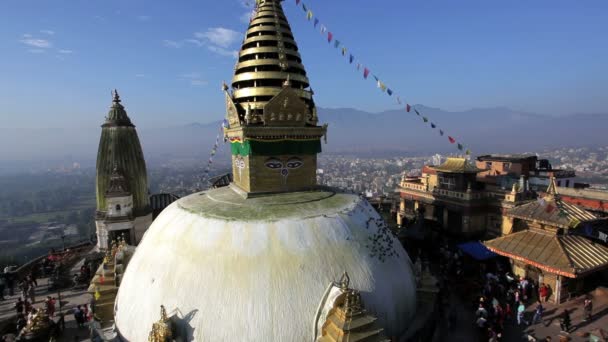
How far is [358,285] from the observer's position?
855 cm

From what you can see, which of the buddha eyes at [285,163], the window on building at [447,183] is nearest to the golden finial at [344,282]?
the buddha eyes at [285,163]

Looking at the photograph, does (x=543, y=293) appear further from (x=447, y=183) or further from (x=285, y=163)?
(x=447, y=183)

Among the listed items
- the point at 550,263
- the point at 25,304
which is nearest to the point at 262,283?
the point at 550,263

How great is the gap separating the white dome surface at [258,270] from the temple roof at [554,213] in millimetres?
6332

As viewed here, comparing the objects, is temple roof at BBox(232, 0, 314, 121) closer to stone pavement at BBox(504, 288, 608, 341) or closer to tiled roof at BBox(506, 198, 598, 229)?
tiled roof at BBox(506, 198, 598, 229)

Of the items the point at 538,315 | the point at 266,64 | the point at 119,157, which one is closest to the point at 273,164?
the point at 266,64

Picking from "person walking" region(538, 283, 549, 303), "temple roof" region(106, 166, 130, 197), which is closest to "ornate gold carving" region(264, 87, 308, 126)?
"person walking" region(538, 283, 549, 303)

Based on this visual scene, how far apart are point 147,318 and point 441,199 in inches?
764

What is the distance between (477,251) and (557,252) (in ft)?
15.2

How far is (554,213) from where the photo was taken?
12.5 metres

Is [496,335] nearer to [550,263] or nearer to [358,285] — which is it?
[550,263]

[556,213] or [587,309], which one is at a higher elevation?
[556,213]

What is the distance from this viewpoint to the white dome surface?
7.80 m

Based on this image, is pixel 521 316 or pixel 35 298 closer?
pixel 521 316
